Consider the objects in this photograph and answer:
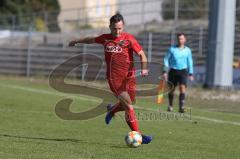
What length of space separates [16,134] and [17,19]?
39968 millimetres

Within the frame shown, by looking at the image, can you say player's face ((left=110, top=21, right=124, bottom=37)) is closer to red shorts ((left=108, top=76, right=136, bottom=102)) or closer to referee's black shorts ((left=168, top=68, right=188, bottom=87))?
red shorts ((left=108, top=76, right=136, bottom=102))

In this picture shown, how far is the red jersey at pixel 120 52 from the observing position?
Answer: 11617 millimetres

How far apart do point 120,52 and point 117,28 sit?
46 centimetres

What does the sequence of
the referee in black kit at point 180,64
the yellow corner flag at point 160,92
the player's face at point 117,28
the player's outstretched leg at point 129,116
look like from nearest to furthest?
1. the player's face at point 117,28
2. the player's outstretched leg at point 129,116
3. the referee in black kit at point 180,64
4. the yellow corner flag at point 160,92

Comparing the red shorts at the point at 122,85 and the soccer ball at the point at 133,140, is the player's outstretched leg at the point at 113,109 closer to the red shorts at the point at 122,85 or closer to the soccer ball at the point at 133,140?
the red shorts at the point at 122,85

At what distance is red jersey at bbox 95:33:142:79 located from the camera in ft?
38.1

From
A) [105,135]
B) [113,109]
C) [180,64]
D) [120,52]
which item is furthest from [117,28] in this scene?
[180,64]

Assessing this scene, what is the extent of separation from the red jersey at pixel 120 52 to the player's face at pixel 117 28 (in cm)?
8

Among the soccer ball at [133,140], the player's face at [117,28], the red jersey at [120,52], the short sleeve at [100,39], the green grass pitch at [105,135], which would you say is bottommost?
the green grass pitch at [105,135]

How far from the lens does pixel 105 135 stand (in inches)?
497

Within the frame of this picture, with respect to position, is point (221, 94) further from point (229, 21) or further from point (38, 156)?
point (38, 156)

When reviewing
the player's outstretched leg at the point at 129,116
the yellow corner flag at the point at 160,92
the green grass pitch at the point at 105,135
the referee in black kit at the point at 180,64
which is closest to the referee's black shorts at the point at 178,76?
the referee in black kit at the point at 180,64

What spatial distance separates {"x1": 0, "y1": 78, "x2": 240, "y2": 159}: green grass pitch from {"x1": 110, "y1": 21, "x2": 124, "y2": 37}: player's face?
5.83 feet

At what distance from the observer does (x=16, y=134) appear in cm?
1223
